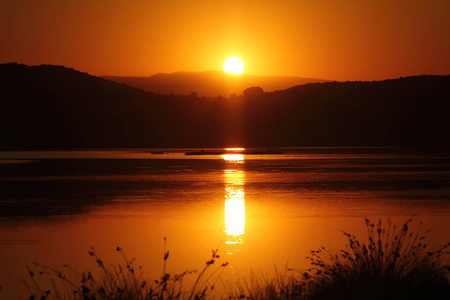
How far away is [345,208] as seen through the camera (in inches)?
1101

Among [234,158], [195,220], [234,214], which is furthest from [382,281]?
[234,158]

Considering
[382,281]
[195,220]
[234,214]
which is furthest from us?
[234,214]

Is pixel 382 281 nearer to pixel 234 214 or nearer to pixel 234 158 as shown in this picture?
pixel 234 214

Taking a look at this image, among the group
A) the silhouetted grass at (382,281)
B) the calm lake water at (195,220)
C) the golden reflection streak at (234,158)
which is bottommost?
the silhouetted grass at (382,281)

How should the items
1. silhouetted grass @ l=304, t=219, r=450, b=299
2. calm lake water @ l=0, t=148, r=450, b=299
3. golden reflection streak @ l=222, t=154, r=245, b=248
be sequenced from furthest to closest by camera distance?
golden reflection streak @ l=222, t=154, r=245, b=248 < calm lake water @ l=0, t=148, r=450, b=299 < silhouetted grass @ l=304, t=219, r=450, b=299

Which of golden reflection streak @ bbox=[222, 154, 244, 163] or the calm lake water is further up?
golden reflection streak @ bbox=[222, 154, 244, 163]

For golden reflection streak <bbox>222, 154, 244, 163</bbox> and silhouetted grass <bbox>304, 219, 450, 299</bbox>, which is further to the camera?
golden reflection streak <bbox>222, 154, 244, 163</bbox>

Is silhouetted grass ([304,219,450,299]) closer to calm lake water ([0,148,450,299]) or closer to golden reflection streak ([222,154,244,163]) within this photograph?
calm lake water ([0,148,450,299])

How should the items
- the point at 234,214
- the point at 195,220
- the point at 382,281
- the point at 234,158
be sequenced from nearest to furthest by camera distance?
the point at 382,281 < the point at 195,220 < the point at 234,214 < the point at 234,158

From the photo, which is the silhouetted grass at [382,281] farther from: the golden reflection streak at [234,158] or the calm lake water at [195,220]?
the golden reflection streak at [234,158]

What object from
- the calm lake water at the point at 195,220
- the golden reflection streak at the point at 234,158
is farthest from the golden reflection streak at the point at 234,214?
the golden reflection streak at the point at 234,158

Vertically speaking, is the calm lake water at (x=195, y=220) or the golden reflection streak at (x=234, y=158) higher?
the golden reflection streak at (x=234, y=158)

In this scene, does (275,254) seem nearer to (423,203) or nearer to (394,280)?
(394,280)

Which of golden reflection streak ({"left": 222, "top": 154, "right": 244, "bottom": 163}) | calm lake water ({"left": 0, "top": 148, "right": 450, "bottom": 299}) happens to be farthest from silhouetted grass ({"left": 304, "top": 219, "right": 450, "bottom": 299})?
golden reflection streak ({"left": 222, "top": 154, "right": 244, "bottom": 163})
